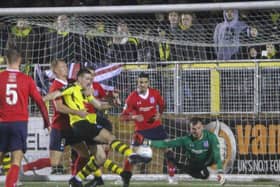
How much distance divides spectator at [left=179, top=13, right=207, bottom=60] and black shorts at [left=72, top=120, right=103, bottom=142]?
10.5ft

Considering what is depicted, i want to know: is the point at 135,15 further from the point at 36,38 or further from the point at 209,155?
the point at 209,155

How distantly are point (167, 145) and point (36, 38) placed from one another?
2.92 metres

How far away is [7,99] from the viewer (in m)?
10.4

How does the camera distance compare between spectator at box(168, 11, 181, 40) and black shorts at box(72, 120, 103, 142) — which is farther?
spectator at box(168, 11, 181, 40)

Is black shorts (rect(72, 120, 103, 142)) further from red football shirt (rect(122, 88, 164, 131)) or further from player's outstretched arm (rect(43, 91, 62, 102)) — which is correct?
red football shirt (rect(122, 88, 164, 131))

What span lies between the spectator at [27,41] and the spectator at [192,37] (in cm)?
235

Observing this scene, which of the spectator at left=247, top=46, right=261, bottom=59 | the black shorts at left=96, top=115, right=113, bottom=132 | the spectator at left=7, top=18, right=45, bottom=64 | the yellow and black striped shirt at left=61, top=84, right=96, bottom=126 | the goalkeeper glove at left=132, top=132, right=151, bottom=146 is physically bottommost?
the goalkeeper glove at left=132, top=132, right=151, bottom=146

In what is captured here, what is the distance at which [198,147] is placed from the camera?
43.9ft

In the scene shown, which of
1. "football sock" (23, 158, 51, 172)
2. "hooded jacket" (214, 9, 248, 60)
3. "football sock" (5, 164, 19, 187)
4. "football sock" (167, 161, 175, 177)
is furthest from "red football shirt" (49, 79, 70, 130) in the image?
"hooded jacket" (214, 9, 248, 60)

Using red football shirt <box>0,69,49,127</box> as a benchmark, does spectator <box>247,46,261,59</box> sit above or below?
above

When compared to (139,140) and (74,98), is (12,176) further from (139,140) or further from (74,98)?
(139,140)

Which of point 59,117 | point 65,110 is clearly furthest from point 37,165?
point 65,110

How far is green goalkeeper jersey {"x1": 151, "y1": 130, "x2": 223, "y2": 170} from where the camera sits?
43.4 ft

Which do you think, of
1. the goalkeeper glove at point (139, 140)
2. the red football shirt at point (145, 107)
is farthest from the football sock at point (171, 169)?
the red football shirt at point (145, 107)
